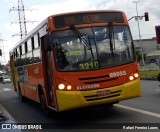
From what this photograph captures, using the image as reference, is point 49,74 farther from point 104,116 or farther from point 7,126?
point 7,126

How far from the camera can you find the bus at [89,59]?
11.5m

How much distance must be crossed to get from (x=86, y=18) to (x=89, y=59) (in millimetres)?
→ 1268

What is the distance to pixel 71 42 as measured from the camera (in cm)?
1171

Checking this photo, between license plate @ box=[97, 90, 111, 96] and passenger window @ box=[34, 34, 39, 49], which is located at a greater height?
passenger window @ box=[34, 34, 39, 49]

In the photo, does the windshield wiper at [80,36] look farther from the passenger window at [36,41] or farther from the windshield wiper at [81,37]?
the passenger window at [36,41]

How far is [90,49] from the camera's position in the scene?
462 inches

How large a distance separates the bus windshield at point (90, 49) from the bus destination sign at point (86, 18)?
0.23m

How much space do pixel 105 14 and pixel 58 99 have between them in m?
2.86

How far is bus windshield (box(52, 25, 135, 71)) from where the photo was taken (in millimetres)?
11609

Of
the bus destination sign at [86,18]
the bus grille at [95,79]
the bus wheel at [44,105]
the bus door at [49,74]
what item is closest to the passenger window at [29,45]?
the bus wheel at [44,105]

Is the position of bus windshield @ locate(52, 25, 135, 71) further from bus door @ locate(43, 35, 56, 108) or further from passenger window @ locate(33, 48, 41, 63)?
passenger window @ locate(33, 48, 41, 63)

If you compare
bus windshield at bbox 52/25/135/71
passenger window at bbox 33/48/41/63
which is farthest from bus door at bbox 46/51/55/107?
passenger window at bbox 33/48/41/63

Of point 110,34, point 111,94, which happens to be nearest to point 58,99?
point 111,94

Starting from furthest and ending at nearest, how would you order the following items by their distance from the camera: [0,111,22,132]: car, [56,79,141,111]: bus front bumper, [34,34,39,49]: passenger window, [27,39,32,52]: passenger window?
[27,39,32,52]: passenger window < [34,34,39,49]: passenger window < [56,79,141,111]: bus front bumper < [0,111,22,132]: car
